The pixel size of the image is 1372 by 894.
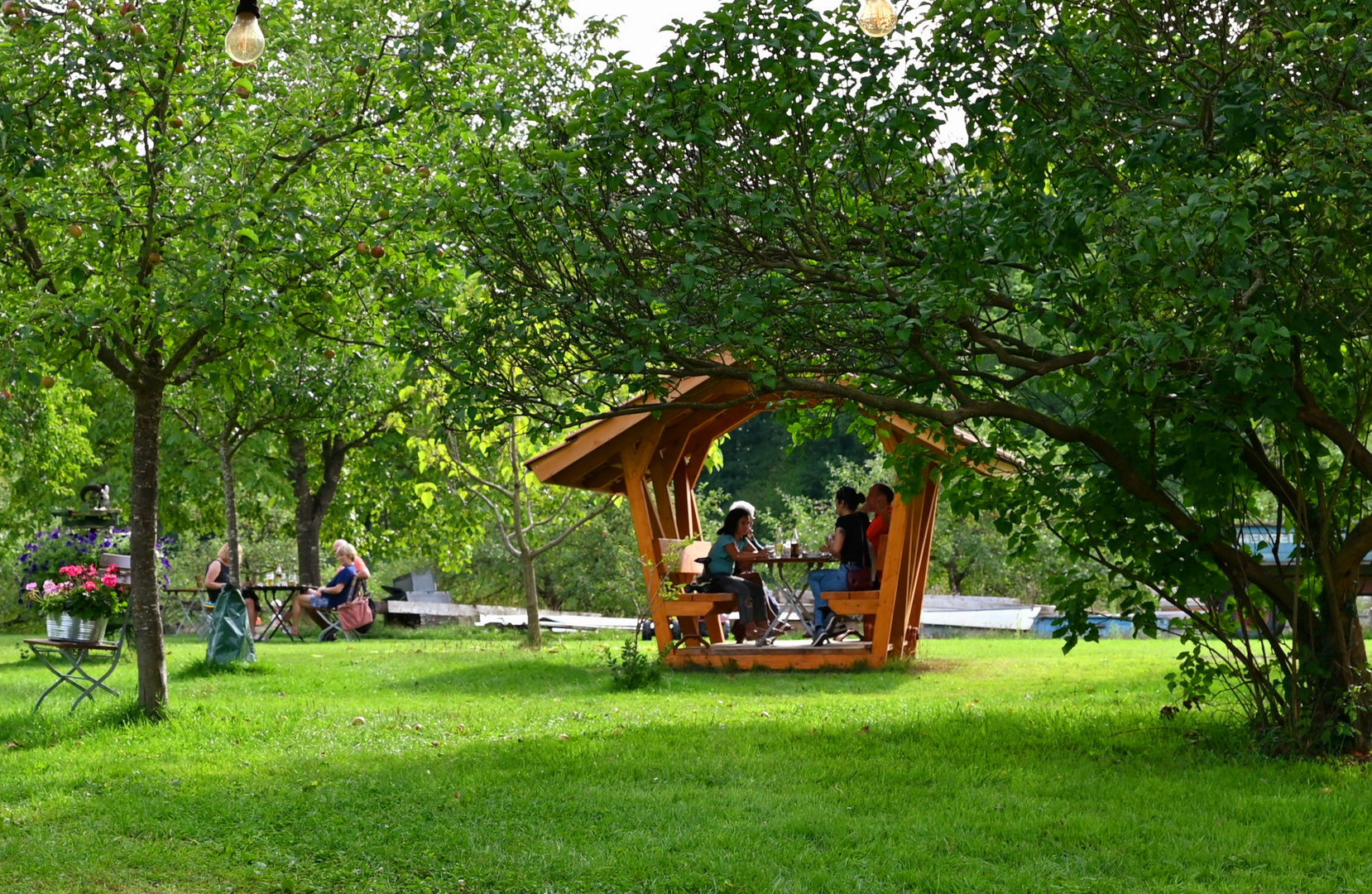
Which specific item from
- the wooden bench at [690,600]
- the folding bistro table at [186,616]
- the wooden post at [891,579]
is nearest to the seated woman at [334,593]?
the folding bistro table at [186,616]

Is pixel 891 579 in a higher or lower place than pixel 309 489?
lower

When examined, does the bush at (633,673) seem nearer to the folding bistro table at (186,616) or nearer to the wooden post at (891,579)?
the wooden post at (891,579)

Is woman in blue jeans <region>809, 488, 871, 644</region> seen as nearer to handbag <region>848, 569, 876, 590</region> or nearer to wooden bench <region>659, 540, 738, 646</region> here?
handbag <region>848, 569, 876, 590</region>

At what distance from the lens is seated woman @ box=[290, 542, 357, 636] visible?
1977 cm

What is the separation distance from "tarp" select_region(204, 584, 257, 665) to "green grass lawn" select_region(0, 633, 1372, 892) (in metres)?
2.21

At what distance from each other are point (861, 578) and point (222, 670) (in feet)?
20.3

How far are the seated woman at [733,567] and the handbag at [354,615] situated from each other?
8.22 metres

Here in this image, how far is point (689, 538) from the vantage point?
13336 millimetres

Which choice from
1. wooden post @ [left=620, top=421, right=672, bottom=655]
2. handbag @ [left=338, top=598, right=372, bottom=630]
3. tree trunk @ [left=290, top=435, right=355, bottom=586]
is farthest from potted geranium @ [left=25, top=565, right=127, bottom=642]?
tree trunk @ [left=290, top=435, right=355, bottom=586]

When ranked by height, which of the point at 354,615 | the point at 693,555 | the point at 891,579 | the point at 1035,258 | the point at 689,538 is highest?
the point at 1035,258

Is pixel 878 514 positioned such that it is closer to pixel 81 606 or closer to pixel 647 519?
pixel 647 519

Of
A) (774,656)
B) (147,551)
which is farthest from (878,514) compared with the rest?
(147,551)

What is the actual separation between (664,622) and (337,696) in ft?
12.0

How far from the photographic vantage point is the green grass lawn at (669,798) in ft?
16.6
